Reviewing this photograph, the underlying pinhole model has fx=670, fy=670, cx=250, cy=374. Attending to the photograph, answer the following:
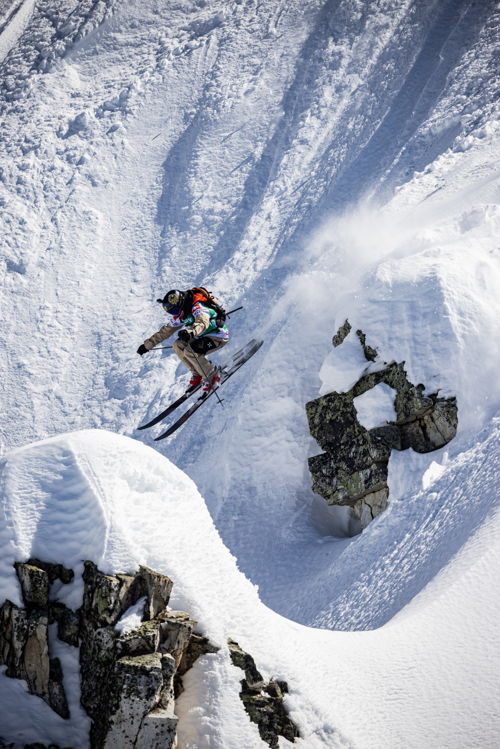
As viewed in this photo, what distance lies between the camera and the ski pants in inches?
478

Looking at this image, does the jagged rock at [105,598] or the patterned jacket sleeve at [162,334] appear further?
the patterned jacket sleeve at [162,334]

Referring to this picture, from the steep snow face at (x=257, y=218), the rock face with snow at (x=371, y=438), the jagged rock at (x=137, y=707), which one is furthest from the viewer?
the steep snow face at (x=257, y=218)

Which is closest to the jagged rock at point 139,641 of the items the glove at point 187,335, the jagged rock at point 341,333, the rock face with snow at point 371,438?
the glove at point 187,335

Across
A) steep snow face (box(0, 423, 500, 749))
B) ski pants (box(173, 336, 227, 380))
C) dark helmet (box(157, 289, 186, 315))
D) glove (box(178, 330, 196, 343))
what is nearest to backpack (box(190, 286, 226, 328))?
dark helmet (box(157, 289, 186, 315))

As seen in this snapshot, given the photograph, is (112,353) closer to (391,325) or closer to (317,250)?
(317,250)

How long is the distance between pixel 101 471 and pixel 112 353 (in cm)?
1350

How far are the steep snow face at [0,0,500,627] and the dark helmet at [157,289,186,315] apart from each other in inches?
187

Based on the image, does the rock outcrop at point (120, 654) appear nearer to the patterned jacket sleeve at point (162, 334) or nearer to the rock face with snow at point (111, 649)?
the rock face with snow at point (111, 649)

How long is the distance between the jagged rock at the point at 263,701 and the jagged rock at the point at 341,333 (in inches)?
378

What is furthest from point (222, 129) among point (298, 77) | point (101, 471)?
point (101, 471)

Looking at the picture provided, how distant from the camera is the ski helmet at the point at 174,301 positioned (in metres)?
11.1

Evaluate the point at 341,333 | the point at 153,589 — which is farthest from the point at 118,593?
the point at 341,333

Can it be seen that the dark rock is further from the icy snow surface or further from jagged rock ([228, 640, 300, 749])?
the icy snow surface

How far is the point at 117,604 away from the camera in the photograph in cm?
627
